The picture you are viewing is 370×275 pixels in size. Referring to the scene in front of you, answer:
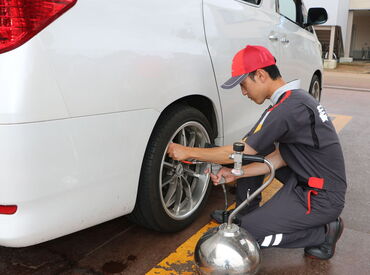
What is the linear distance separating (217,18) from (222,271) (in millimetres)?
1507

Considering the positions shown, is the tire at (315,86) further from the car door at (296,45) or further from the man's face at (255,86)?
the man's face at (255,86)

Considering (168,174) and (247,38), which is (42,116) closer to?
(168,174)

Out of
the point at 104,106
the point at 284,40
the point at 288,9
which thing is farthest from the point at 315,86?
the point at 104,106

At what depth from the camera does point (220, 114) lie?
8.80 ft

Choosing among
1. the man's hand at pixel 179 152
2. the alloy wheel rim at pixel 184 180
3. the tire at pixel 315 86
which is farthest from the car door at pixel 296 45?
the man's hand at pixel 179 152

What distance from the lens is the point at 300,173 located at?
229 centimetres

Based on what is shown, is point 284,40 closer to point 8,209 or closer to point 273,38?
point 273,38

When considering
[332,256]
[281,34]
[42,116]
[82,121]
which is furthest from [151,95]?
[281,34]

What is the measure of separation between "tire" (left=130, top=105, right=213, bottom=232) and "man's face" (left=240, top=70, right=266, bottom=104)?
1.25 feet

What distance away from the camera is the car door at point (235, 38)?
2.50 metres

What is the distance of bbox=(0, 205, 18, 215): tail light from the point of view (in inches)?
64.6

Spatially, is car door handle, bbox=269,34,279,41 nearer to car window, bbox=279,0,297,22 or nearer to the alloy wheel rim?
car window, bbox=279,0,297,22

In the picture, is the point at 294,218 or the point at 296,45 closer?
the point at 294,218

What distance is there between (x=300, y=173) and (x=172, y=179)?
75 cm
